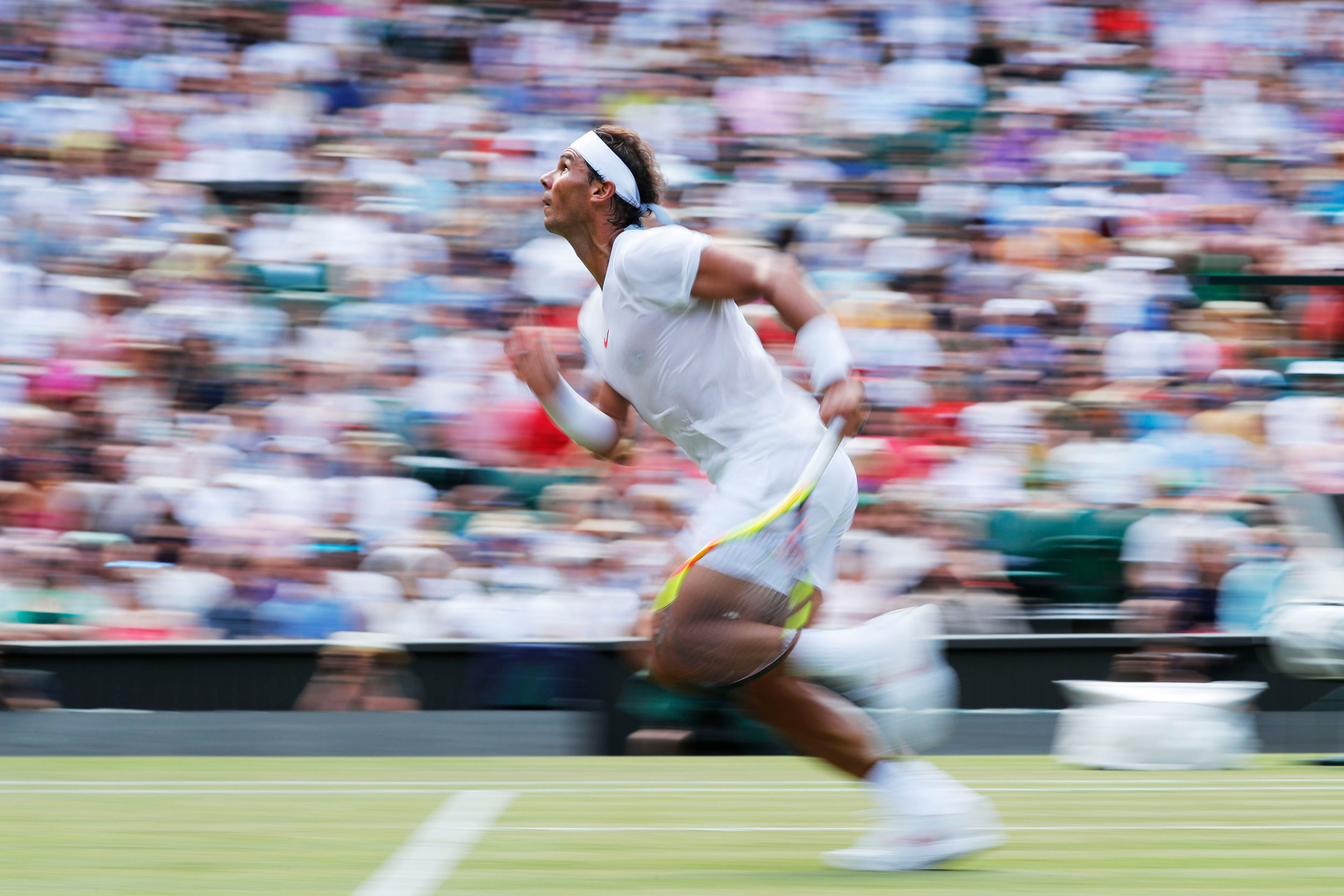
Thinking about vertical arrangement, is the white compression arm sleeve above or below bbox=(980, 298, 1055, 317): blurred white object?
above

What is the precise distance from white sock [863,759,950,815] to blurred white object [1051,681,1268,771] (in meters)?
3.16

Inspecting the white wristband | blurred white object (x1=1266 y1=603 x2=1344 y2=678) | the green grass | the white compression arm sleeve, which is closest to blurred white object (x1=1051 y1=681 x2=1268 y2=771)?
the green grass

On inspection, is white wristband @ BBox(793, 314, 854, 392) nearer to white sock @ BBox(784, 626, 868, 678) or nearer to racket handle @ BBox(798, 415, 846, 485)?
racket handle @ BBox(798, 415, 846, 485)

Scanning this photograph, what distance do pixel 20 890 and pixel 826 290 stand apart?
695 centimetres

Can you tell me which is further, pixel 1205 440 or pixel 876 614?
pixel 1205 440

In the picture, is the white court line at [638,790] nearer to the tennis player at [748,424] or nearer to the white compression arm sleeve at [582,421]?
the tennis player at [748,424]

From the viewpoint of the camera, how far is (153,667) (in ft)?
25.8

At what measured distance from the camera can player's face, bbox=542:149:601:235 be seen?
12.7ft

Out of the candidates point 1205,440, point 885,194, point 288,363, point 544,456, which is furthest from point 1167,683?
point 288,363

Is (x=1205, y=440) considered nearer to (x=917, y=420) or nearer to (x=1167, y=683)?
(x=917, y=420)

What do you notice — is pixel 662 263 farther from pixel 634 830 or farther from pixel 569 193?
pixel 634 830

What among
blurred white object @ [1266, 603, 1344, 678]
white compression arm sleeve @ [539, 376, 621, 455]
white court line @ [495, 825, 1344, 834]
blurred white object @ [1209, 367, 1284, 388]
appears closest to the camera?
white compression arm sleeve @ [539, 376, 621, 455]

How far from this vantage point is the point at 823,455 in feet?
11.7

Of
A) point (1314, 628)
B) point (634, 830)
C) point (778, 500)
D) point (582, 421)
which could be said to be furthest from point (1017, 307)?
point (778, 500)
